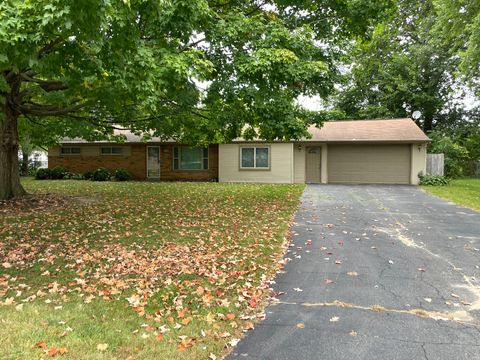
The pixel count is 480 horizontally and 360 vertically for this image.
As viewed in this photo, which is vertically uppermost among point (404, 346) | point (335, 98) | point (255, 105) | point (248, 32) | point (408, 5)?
point (408, 5)

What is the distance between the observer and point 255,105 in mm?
10359

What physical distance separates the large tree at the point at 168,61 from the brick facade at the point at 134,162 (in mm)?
6846

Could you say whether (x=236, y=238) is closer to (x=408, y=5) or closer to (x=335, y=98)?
(x=408, y=5)

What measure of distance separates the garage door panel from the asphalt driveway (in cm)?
1237

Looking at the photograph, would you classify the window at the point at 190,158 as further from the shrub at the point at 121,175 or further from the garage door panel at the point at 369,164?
the garage door panel at the point at 369,164

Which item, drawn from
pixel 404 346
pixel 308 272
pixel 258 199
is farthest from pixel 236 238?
pixel 258 199

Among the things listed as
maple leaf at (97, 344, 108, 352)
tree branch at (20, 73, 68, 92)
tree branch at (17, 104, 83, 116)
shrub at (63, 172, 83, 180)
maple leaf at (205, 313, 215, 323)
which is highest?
tree branch at (20, 73, 68, 92)

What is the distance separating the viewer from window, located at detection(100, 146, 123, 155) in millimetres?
23484

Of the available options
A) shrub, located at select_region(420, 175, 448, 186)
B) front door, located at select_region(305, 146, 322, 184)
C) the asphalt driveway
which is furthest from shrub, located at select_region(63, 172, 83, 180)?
shrub, located at select_region(420, 175, 448, 186)

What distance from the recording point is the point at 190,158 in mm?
22672

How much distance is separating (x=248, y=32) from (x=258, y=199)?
6.21m

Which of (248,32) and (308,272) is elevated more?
(248,32)

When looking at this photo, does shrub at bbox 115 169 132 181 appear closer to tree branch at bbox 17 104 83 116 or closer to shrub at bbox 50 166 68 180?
shrub at bbox 50 166 68 180

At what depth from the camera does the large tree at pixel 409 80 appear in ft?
88.2
